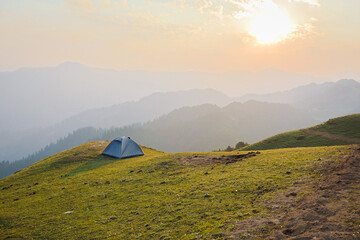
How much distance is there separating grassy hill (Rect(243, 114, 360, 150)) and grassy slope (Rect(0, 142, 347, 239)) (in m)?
22.0

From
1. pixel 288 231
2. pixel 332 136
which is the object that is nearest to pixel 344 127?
pixel 332 136

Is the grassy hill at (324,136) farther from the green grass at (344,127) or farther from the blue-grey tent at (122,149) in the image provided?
the blue-grey tent at (122,149)

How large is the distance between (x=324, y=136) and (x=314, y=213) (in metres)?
39.8

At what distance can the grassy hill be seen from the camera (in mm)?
41094

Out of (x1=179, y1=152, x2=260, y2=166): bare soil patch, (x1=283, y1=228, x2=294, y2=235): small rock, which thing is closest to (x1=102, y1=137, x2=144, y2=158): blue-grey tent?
(x1=179, y1=152, x2=260, y2=166): bare soil patch

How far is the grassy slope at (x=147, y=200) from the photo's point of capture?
14461 millimetres

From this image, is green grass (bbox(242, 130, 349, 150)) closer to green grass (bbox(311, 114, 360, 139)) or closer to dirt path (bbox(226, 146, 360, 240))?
green grass (bbox(311, 114, 360, 139))

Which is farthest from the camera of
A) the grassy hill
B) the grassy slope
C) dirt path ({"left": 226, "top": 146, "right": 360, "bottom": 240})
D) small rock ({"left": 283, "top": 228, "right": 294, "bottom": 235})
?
the grassy hill

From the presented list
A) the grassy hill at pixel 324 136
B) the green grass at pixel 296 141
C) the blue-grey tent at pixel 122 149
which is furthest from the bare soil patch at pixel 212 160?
the grassy hill at pixel 324 136

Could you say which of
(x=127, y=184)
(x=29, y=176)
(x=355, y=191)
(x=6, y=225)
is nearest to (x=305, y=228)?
(x=355, y=191)

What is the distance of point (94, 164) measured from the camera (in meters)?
38.6

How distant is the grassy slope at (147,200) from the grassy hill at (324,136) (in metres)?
22.0

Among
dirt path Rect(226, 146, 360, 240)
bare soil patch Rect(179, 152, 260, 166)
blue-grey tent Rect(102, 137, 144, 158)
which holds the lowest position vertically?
dirt path Rect(226, 146, 360, 240)

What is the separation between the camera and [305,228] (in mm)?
10758
